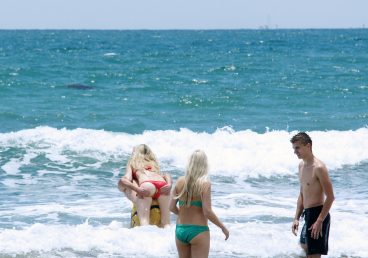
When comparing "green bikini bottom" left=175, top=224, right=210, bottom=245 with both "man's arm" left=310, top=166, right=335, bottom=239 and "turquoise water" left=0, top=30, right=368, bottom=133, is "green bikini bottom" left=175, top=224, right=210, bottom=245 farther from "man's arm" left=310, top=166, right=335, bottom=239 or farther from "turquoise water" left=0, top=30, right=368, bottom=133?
"turquoise water" left=0, top=30, right=368, bottom=133

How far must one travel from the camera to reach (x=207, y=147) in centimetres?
1742

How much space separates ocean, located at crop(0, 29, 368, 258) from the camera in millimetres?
9102

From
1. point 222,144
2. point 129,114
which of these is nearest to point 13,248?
point 222,144

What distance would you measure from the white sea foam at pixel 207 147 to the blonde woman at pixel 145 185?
5.12m

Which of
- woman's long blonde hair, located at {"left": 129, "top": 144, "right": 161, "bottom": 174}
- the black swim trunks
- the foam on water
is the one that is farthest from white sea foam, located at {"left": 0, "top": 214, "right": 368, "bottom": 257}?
the black swim trunks

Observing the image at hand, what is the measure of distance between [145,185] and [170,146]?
316 inches

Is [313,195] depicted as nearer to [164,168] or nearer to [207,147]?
[164,168]

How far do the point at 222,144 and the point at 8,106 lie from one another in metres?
8.87

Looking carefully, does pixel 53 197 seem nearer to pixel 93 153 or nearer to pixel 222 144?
pixel 93 153

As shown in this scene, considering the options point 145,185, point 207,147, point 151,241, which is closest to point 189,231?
point 151,241

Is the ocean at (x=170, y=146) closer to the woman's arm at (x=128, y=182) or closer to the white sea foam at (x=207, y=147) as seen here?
the white sea foam at (x=207, y=147)

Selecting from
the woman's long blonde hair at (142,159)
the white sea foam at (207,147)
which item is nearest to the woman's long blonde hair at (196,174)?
the woman's long blonde hair at (142,159)

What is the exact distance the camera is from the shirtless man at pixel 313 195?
702 centimetres

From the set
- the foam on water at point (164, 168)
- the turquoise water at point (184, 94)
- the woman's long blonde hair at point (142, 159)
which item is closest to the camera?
the foam on water at point (164, 168)
